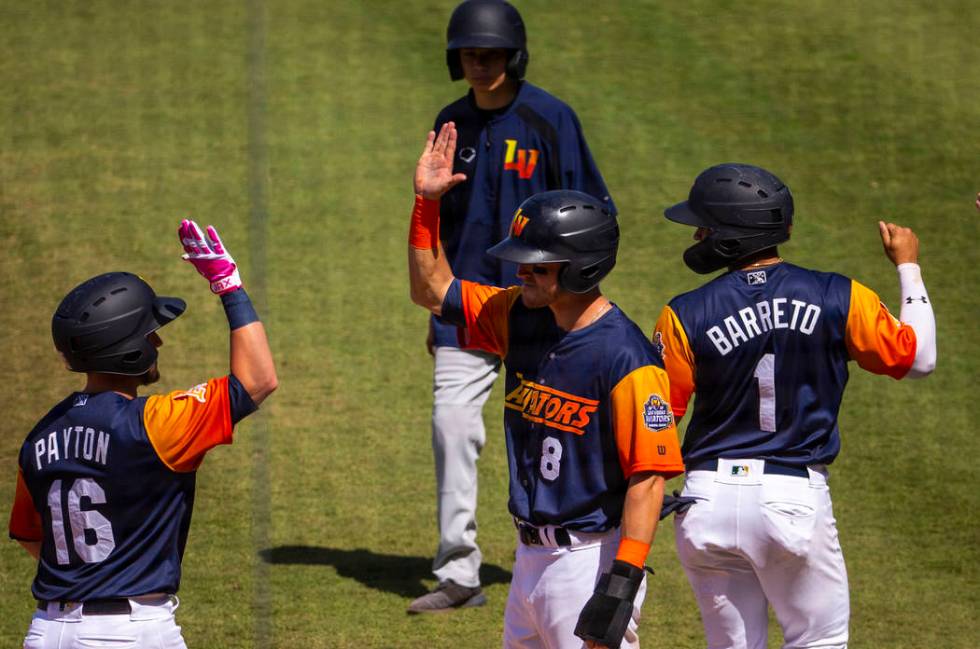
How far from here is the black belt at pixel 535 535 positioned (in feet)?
12.5

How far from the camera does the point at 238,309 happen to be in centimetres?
392

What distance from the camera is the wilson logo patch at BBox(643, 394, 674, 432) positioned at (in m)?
3.69

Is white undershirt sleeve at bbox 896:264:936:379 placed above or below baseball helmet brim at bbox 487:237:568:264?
below

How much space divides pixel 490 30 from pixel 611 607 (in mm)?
3174

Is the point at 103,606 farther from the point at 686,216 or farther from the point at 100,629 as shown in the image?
the point at 686,216

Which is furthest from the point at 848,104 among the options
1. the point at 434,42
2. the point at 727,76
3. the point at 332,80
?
the point at 332,80

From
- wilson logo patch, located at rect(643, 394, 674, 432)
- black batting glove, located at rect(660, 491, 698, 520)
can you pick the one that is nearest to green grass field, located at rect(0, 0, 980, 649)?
black batting glove, located at rect(660, 491, 698, 520)

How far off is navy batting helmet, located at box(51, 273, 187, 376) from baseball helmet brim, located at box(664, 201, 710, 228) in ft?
5.34

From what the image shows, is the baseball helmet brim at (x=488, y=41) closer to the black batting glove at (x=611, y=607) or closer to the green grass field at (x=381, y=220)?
the green grass field at (x=381, y=220)

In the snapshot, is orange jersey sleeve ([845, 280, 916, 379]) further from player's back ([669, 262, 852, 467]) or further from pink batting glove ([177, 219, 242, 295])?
pink batting glove ([177, 219, 242, 295])

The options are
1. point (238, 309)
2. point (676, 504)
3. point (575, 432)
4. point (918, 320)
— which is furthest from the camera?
point (918, 320)

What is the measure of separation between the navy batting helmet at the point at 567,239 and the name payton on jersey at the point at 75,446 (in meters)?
1.18

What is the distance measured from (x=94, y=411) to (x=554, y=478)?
49.7 inches

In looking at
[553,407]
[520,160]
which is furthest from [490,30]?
[553,407]
